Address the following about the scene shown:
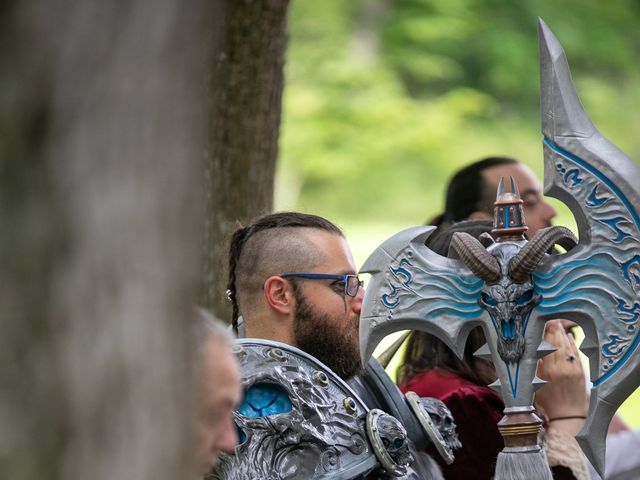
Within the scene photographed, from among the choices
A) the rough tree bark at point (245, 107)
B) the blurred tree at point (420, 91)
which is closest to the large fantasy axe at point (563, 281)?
the rough tree bark at point (245, 107)

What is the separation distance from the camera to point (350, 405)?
3.19 m

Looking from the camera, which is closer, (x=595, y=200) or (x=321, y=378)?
(x=595, y=200)

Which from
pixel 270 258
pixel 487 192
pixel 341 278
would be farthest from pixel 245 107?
pixel 341 278

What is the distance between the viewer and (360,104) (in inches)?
605

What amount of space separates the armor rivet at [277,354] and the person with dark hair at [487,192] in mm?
1710

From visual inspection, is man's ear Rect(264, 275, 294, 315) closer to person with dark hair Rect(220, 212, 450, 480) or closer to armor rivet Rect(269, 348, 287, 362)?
person with dark hair Rect(220, 212, 450, 480)

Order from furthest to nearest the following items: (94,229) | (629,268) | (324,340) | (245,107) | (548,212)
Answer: (245,107) < (548,212) < (324,340) < (629,268) < (94,229)

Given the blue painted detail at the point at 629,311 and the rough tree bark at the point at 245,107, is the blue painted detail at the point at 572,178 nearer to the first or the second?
the blue painted detail at the point at 629,311

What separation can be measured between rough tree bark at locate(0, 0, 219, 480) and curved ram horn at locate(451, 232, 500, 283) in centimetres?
164

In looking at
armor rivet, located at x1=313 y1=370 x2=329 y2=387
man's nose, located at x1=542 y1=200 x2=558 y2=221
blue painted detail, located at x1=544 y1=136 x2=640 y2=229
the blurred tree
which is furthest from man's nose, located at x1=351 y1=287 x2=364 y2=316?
the blurred tree

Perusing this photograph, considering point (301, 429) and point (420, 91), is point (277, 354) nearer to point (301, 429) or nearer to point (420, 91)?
point (301, 429)

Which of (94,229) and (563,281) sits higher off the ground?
(94,229)

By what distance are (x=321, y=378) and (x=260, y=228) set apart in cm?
65

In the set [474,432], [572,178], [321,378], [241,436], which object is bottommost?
[474,432]
